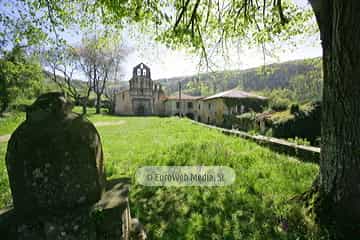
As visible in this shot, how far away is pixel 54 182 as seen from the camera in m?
1.44

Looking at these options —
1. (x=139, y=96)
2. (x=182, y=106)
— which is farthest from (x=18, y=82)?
(x=182, y=106)

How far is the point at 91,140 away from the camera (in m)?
1.63

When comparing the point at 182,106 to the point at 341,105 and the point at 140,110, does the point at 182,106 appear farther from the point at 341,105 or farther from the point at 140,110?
the point at 341,105

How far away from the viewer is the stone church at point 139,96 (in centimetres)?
3797

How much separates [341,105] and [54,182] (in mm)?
3253

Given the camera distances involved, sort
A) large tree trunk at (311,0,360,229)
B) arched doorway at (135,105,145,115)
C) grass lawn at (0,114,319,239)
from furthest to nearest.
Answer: arched doorway at (135,105,145,115), grass lawn at (0,114,319,239), large tree trunk at (311,0,360,229)

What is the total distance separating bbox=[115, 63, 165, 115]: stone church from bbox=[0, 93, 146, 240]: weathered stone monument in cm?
3751

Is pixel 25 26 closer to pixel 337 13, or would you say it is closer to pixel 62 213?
pixel 62 213

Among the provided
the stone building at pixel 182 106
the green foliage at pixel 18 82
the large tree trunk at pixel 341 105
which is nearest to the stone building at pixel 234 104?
the stone building at pixel 182 106

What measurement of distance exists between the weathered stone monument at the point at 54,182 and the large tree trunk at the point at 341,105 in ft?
8.85

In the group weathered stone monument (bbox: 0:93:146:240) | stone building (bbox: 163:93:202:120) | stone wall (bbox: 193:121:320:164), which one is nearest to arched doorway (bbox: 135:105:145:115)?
stone building (bbox: 163:93:202:120)

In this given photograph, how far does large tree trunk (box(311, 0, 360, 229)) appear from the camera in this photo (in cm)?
213

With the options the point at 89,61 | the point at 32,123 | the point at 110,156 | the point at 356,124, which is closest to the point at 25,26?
the point at 110,156

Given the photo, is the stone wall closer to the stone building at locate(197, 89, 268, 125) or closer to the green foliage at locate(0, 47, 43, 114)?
the stone building at locate(197, 89, 268, 125)
